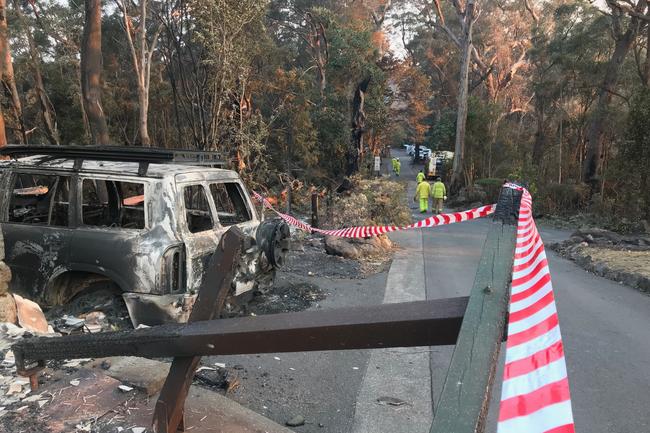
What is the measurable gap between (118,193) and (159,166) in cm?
167

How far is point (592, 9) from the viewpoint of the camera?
2517 cm

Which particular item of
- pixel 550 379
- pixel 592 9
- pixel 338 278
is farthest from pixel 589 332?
pixel 592 9

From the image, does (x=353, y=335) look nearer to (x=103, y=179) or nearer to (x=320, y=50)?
(x=103, y=179)

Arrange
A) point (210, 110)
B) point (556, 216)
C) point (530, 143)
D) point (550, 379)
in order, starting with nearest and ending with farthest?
point (550, 379) → point (210, 110) → point (556, 216) → point (530, 143)

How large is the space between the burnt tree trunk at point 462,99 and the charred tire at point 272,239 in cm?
2390

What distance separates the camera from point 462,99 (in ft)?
90.6

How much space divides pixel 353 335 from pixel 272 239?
390 centimetres

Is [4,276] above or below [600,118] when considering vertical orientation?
below

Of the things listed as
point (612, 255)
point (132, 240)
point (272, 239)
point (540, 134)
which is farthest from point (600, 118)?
point (132, 240)

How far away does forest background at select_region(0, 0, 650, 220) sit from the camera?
12578 millimetres

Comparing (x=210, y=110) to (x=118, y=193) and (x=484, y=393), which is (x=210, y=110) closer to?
(x=118, y=193)

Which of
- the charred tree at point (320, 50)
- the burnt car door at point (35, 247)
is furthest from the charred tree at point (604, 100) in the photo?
the burnt car door at point (35, 247)

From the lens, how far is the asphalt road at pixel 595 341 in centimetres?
404

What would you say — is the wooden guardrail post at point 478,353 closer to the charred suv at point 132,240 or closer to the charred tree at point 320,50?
the charred suv at point 132,240
